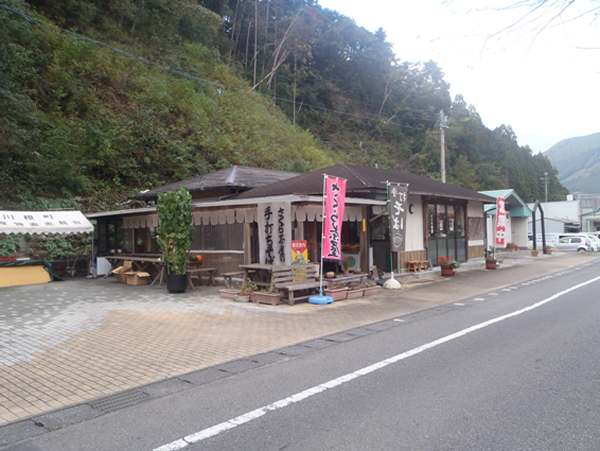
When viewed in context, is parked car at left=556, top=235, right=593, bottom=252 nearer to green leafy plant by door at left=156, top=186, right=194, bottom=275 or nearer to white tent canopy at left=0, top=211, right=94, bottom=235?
green leafy plant by door at left=156, top=186, right=194, bottom=275

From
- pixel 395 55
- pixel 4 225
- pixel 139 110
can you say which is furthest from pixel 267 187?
pixel 395 55

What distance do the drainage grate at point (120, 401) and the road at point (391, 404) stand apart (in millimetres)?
163

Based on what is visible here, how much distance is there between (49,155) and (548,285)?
67.3 ft

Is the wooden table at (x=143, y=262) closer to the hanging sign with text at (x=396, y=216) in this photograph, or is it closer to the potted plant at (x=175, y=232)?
the potted plant at (x=175, y=232)

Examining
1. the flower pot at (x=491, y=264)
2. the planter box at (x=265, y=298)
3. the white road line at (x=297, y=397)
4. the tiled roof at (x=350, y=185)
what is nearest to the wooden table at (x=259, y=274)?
the planter box at (x=265, y=298)

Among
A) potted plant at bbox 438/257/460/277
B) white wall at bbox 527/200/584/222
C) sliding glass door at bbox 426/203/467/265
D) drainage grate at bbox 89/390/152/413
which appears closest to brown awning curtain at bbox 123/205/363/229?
potted plant at bbox 438/257/460/277

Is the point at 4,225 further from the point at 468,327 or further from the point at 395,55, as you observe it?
the point at 395,55

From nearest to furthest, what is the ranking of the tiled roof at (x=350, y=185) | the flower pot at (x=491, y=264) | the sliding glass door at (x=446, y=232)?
the tiled roof at (x=350, y=185) → the sliding glass door at (x=446, y=232) → the flower pot at (x=491, y=264)

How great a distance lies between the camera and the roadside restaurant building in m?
11.2

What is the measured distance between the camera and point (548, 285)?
13.0 meters

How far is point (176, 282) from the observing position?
11617 mm

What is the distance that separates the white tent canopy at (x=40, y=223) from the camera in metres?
13.3

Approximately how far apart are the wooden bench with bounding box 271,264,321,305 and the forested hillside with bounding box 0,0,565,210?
12642mm

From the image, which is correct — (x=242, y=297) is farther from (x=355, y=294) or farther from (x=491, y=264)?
(x=491, y=264)
